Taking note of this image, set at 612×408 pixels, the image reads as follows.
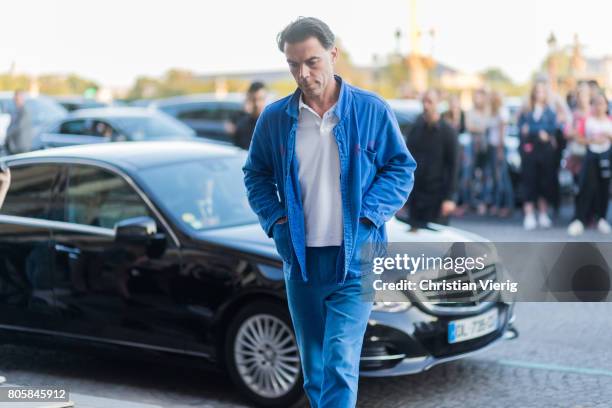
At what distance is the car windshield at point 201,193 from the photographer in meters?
7.27

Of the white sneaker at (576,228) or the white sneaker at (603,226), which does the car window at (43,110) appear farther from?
the white sneaker at (603,226)

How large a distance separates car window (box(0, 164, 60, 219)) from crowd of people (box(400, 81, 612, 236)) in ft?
19.4

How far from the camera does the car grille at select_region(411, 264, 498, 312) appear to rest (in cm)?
663

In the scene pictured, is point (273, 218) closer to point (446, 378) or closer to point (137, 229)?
point (137, 229)

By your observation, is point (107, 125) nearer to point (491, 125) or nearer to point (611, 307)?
point (491, 125)

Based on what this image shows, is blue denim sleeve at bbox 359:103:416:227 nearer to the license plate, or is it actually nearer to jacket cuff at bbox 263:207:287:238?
jacket cuff at bbox 263:207:287:238

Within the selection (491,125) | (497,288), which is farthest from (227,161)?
(491,125)

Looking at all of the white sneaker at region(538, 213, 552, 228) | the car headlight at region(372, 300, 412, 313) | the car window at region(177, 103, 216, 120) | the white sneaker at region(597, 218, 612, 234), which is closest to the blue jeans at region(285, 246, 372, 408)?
the car headlight at region(372, 300, 412, 313)

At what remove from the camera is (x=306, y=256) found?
4.50 metres

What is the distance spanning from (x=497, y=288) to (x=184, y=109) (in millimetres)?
18233

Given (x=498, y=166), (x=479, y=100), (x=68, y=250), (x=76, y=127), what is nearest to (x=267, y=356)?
(x=68, y=250)

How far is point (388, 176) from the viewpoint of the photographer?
14.8 feet

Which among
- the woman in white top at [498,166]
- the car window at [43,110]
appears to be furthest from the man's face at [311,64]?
the car window at [43,110]

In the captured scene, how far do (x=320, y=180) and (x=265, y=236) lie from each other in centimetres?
254
